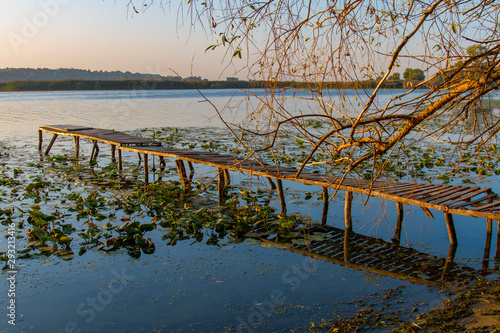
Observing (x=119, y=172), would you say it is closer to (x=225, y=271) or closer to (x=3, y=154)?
(x=3, y=154)

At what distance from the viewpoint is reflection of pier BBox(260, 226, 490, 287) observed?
17.9 feet

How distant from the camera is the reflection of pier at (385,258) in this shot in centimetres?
546

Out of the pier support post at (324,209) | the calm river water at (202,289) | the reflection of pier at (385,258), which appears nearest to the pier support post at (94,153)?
the calm river water at (202,289)

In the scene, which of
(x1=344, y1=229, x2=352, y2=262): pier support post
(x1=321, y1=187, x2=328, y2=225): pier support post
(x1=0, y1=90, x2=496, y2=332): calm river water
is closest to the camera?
(x1=0, y1=90, x2=496, y2=332): calm river water

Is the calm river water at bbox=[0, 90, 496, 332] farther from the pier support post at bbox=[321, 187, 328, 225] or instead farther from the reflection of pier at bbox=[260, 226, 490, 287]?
the pier support post at bbox=[321, 187, 328, 225]

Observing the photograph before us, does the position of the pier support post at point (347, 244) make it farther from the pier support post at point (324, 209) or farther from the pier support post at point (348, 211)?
the pier support post at point (324, 209)

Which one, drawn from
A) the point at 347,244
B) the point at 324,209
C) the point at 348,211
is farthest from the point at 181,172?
the point at 347,244

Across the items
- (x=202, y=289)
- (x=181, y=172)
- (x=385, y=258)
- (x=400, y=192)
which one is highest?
(x=400, y=192)

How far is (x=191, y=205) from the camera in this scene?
331 inches

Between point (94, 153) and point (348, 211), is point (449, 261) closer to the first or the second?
point (348, 211)

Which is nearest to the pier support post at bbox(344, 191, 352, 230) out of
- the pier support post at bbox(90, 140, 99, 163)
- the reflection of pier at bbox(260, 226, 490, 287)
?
the reflection of pier at bbox(260, 226, 490, 287)

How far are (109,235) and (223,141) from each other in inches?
399

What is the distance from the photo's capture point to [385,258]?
6008 mm

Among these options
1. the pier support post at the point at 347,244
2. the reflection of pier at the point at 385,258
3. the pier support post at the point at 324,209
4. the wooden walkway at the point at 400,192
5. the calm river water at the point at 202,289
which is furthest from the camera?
the pier support post at the point at 324,209
